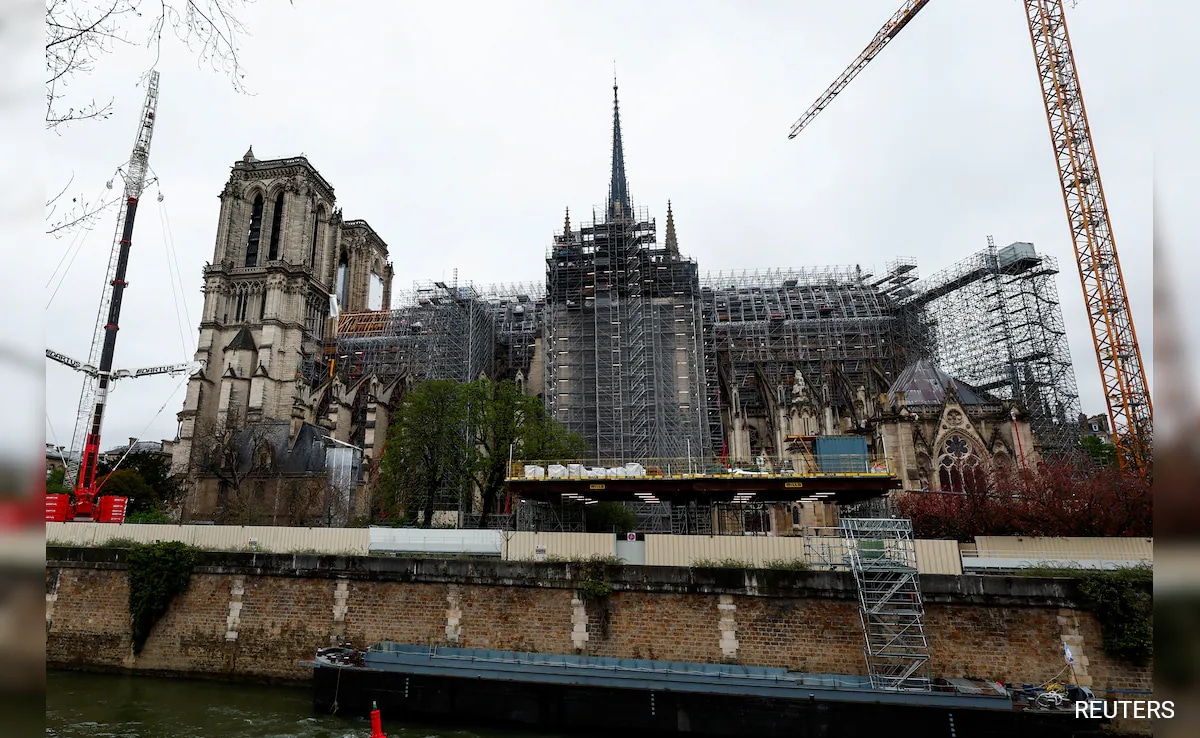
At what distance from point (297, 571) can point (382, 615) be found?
9.01ft

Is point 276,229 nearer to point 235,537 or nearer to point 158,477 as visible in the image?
point 158,477

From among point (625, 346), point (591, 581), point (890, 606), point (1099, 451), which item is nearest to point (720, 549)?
point (591, 581)

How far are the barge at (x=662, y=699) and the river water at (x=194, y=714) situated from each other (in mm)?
456

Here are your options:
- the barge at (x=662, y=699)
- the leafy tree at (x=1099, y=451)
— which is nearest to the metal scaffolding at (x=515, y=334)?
the barge at (x=662, y=699)

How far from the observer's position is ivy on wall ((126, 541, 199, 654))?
17.5 meters

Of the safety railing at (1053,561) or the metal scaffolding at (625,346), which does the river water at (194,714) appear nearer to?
the safety railing at (1053,561)

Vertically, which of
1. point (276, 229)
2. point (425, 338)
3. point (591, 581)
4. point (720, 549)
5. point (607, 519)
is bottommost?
point (591, 581)

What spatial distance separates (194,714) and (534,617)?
7.69 meters

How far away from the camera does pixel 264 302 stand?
161 feet

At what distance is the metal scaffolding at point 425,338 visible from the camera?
131 ft

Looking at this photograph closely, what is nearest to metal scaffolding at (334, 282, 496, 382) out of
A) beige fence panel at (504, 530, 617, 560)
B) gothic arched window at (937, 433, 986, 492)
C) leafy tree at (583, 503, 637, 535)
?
leafy tree at (583, 503, 637, 535)

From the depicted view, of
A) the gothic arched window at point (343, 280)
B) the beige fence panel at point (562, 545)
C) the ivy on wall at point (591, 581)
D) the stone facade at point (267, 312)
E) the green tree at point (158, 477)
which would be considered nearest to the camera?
the ivy on wall at point (591, 581)

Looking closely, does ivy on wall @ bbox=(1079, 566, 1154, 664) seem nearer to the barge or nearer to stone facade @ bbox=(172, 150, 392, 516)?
the barge

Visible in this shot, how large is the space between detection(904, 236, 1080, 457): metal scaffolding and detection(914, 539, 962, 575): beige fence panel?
24878 mm
